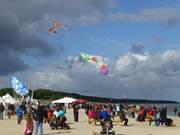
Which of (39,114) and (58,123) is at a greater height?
(39,114)

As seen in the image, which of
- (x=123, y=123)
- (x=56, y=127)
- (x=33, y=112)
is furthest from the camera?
(x=123, y=123)

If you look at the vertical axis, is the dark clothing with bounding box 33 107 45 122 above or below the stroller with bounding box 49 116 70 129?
above

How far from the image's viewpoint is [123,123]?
35500 mm

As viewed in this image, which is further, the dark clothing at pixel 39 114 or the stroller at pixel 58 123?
the stroller at pixel 58 123

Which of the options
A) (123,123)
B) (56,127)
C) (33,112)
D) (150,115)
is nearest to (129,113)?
(150,115)

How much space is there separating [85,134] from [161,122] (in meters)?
10.3

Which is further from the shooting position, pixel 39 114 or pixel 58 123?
pixel 58 123

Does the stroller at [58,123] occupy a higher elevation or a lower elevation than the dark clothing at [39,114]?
lower

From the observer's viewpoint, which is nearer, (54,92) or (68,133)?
(68,133)

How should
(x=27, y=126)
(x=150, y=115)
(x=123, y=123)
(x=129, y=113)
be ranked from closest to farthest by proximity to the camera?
(x=27, y=126)
(x=123, y=123)
(x=150, y=115)
(x=129, y=113)

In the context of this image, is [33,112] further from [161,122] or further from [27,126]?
[161,122]

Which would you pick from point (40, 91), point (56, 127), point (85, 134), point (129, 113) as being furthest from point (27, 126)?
point (40, 91)

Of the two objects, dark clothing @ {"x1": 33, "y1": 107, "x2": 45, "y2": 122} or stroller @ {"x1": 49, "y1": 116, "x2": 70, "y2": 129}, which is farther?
stroller @ {"x1": 49, "y1": 116, "x2": 70, "y2": 129}

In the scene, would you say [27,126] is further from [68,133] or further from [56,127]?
[56,127]
